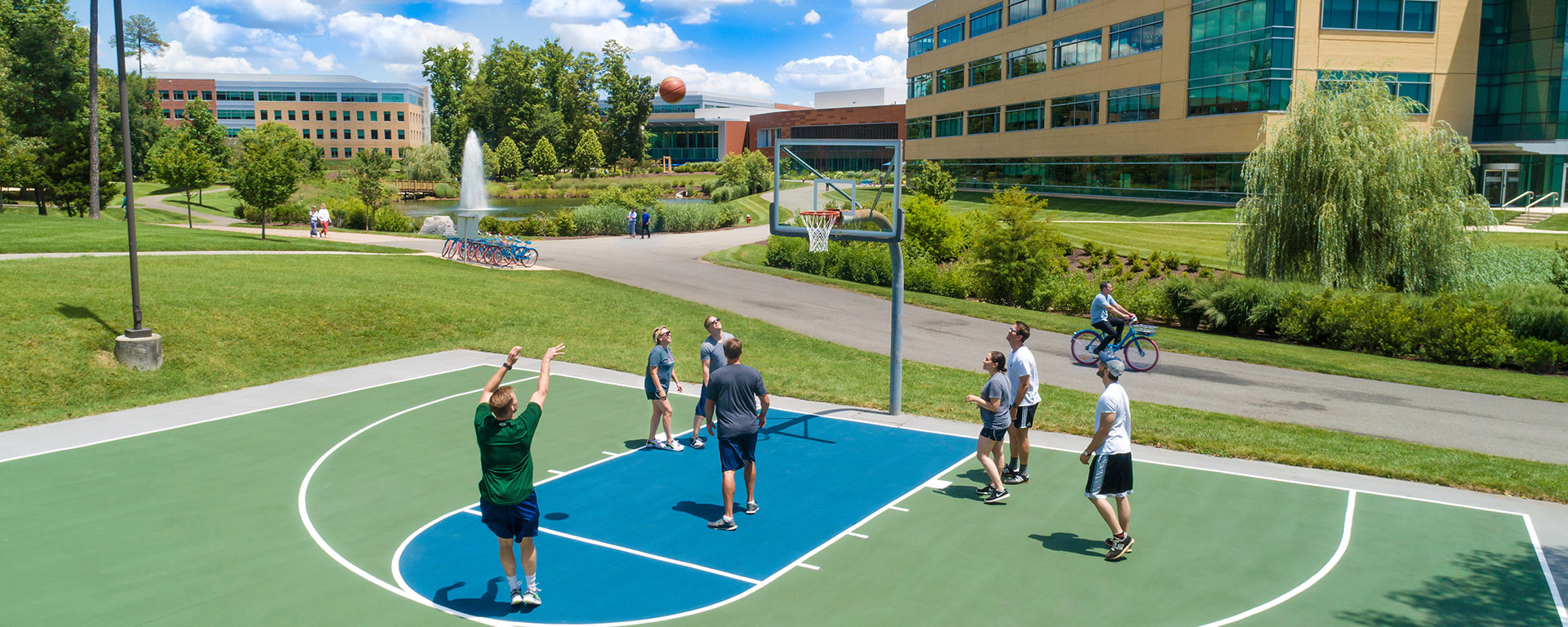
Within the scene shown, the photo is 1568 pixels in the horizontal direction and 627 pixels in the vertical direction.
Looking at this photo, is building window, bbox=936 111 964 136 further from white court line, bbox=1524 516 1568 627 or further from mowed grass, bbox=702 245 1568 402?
white court line, bbox=1524 516 1568 627

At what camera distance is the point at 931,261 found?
34656 millimetres

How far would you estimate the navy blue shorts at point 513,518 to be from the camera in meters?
7.93

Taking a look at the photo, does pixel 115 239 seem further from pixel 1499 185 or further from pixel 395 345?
pixel 1499 185

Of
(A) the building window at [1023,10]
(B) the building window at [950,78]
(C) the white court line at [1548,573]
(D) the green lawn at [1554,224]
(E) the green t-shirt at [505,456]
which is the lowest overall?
(C) the white court line at [1548,573]

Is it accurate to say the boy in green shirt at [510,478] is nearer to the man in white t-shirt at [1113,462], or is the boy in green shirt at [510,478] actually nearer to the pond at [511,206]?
the man in white t-shirt at [1113,462]

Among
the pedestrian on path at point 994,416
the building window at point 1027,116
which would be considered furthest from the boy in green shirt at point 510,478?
the building window at point 1027,116

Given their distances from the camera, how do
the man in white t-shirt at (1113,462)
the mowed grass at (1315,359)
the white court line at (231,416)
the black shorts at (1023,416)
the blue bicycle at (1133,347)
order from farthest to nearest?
1. the blue bicycle at (1133,347)
2. the mowed grass at (1315,359)
3. the white court line at (231,416)
4. the black shorts at (1023,416)
5. the man in white t-shirt at (1113,462)

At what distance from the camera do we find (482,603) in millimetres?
8227

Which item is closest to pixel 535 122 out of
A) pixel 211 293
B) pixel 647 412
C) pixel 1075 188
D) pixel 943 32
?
pixel 943 32

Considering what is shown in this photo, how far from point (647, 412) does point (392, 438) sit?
3.89m

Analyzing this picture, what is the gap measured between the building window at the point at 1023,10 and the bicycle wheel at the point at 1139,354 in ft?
149

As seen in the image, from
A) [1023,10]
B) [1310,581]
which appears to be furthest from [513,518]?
[1023,10]

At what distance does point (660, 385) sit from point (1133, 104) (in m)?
47.5

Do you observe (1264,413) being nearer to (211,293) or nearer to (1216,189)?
(211,293)
